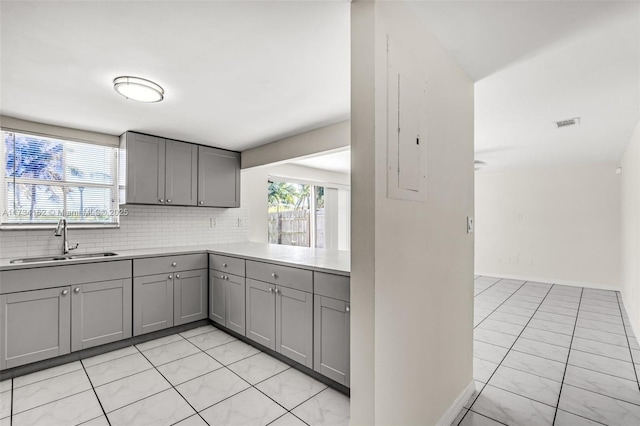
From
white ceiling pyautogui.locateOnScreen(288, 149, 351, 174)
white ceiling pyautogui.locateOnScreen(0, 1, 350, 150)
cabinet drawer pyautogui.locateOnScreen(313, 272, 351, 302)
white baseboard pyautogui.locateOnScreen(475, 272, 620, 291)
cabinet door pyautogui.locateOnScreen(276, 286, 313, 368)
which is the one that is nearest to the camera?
white ceiling pyautogui.locateOnScreen(0, 1, 350, 150)

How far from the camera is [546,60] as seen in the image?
6.48 ft

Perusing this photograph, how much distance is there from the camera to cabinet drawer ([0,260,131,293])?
2371 mm

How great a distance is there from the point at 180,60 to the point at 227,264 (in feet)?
6.42

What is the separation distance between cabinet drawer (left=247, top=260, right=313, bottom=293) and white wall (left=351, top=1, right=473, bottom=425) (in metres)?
0.92

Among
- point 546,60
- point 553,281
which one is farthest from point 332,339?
point 553,281

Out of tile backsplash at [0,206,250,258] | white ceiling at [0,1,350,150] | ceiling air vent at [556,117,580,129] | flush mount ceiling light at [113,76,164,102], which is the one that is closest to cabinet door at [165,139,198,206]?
tile backsplash at [0,206,250,258]

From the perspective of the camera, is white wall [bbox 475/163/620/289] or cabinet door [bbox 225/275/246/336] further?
white wall [bbox 475/163/620/289]

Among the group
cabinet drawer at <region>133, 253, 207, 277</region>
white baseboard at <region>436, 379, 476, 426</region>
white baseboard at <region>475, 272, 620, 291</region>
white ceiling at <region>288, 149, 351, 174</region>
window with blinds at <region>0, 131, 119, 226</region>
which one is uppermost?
white ceiling at <region>288, 149, 351, 174</region>

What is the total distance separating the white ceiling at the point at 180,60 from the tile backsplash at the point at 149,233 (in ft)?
3.68

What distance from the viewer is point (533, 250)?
6.01 m

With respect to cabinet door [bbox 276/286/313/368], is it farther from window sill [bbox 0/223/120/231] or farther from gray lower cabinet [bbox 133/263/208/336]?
window sill [bbox 0/223/120/231]

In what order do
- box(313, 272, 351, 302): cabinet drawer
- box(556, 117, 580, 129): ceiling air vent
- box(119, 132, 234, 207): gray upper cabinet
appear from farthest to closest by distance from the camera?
box(119, 132, 234, 207): gray upper cabinet → box(556, 117, 580, 129): ceiling air vent → box(313, 272, 351, 302): cabinet drawer

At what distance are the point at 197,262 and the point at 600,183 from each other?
6.62 m

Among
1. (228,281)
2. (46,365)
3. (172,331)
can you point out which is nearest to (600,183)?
(228,281)
